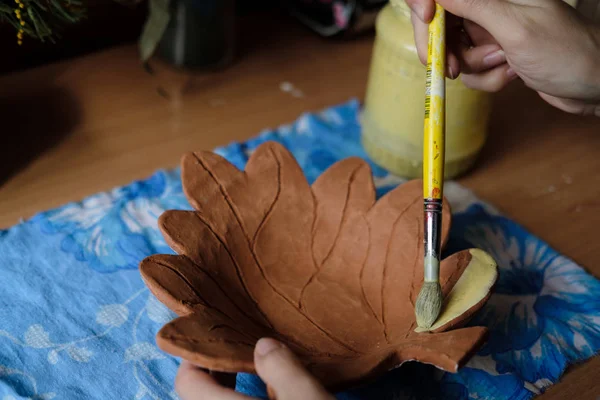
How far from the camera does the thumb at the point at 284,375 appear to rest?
420 mm

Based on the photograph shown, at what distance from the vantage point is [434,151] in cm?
54

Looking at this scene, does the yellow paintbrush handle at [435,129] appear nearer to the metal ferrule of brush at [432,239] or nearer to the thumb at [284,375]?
the metal ferrule of brush at [432,239]

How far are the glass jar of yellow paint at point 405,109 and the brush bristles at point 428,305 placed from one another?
11.1 inches

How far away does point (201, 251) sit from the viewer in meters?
0.55

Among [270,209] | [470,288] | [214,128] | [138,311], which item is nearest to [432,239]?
[470,288]

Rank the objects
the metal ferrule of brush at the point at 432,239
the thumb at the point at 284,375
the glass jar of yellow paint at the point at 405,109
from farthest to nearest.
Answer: the glass jar of yellow paint at the point at 405,109
the metal ferrule of brush at the point at 432,239
the thumb at the point at 284,375

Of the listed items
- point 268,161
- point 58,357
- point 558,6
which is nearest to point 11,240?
point 58,357

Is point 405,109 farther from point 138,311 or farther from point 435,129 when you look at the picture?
point 138,311

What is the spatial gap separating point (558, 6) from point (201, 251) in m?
0.38

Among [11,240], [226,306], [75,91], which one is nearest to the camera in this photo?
[226,306]

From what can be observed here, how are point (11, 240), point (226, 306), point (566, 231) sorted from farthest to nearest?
1. point (566, 231)
2. point (11, 240)
3. point (226, 306)

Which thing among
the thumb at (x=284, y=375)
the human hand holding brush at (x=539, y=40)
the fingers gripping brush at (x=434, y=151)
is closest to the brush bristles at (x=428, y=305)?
the fingers gripping brush at (x=434, y=151)

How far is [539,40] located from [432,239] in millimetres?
202

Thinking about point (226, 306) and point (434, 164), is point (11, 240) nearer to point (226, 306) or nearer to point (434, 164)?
point (226, 306)
